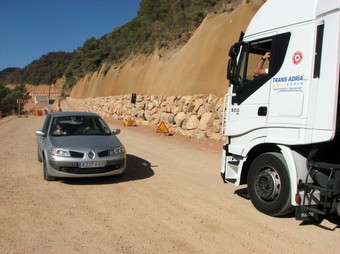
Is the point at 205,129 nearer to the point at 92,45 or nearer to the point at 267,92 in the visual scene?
the point at 267,92

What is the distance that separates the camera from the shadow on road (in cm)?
801

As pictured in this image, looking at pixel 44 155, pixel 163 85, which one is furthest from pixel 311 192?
pixel 163 85

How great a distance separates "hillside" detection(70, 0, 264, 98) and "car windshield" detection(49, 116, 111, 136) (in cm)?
951

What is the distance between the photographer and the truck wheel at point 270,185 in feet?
18.4

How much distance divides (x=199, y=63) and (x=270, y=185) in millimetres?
15604

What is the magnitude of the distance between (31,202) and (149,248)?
278 centimetres

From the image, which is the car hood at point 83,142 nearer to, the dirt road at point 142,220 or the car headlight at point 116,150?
the car headlight at point 116,150

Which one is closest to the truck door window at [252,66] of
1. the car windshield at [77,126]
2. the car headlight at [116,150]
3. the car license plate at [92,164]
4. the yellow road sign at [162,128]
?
the car headlight at [116,150]

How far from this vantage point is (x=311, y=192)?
5.26 meters

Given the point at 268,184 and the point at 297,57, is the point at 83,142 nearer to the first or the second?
the point at 268,184

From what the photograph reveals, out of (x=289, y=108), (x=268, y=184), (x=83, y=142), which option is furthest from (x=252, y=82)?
(x=83, y=142)

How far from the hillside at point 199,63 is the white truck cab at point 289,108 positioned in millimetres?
11268

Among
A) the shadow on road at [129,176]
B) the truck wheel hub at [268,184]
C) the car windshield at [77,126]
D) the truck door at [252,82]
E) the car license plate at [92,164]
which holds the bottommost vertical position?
the shadow on road at [129,176]

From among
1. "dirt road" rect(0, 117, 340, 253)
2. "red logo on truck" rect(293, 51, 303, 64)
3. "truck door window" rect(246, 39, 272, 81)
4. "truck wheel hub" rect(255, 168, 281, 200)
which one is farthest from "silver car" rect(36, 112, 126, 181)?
"red logo on truck" rect(293, 51, 303, 64)
